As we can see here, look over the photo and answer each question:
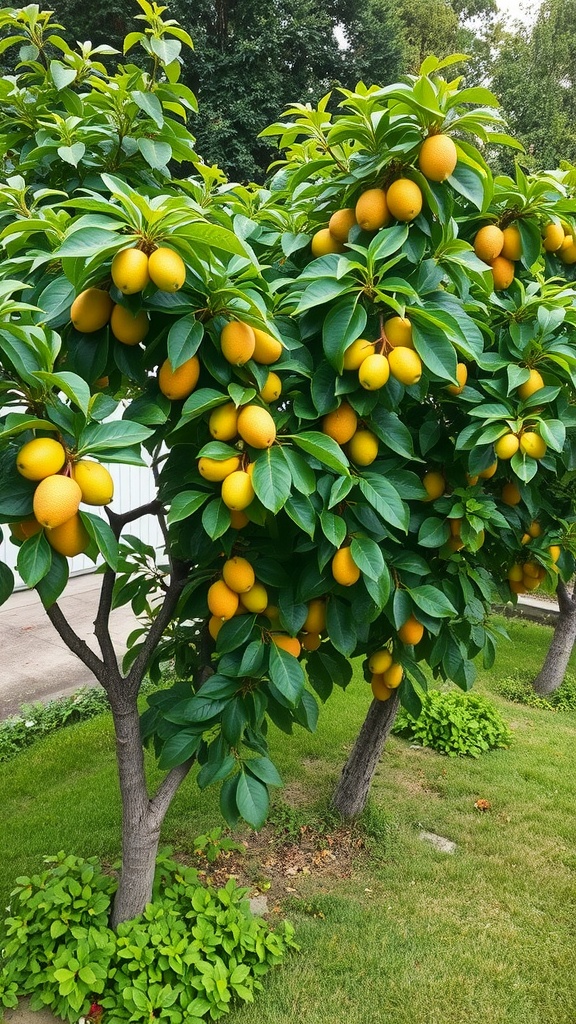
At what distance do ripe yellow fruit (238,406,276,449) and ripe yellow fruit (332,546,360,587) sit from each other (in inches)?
12.1

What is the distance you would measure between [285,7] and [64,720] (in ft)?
47.2

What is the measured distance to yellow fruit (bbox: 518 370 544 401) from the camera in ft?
5.39

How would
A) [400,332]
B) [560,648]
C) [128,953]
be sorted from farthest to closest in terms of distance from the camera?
[560,648]
[128,953]
[400,332]

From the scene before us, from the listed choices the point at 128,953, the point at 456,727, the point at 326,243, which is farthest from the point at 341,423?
the point at 456,727

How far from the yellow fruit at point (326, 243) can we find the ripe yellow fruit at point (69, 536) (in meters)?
0.82

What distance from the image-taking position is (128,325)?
123 centimetres

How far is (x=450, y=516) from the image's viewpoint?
1667 mm

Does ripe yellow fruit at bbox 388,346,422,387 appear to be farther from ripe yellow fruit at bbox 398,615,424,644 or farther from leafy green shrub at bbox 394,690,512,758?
leafy green shrub at bbox 394,690,512,758

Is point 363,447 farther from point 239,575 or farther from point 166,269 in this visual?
point 166,269

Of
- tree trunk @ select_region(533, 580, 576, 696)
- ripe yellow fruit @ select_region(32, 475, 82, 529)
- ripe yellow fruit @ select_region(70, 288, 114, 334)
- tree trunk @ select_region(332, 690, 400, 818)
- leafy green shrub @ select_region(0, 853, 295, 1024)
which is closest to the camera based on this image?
ripe yellow fruit @ select_region(32, 475, 82, 529)

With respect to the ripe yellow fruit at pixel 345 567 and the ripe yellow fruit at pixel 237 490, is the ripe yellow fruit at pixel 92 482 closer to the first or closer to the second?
the ripe yellow fruit at pixel 237 490

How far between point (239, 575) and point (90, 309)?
617 mm

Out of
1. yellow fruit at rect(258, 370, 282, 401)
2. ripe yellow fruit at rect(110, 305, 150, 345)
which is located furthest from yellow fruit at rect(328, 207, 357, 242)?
ripe yellow fruit at rect(110, 305, 150, 345)

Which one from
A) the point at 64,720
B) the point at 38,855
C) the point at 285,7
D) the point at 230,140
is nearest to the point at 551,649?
the point at 64,720
